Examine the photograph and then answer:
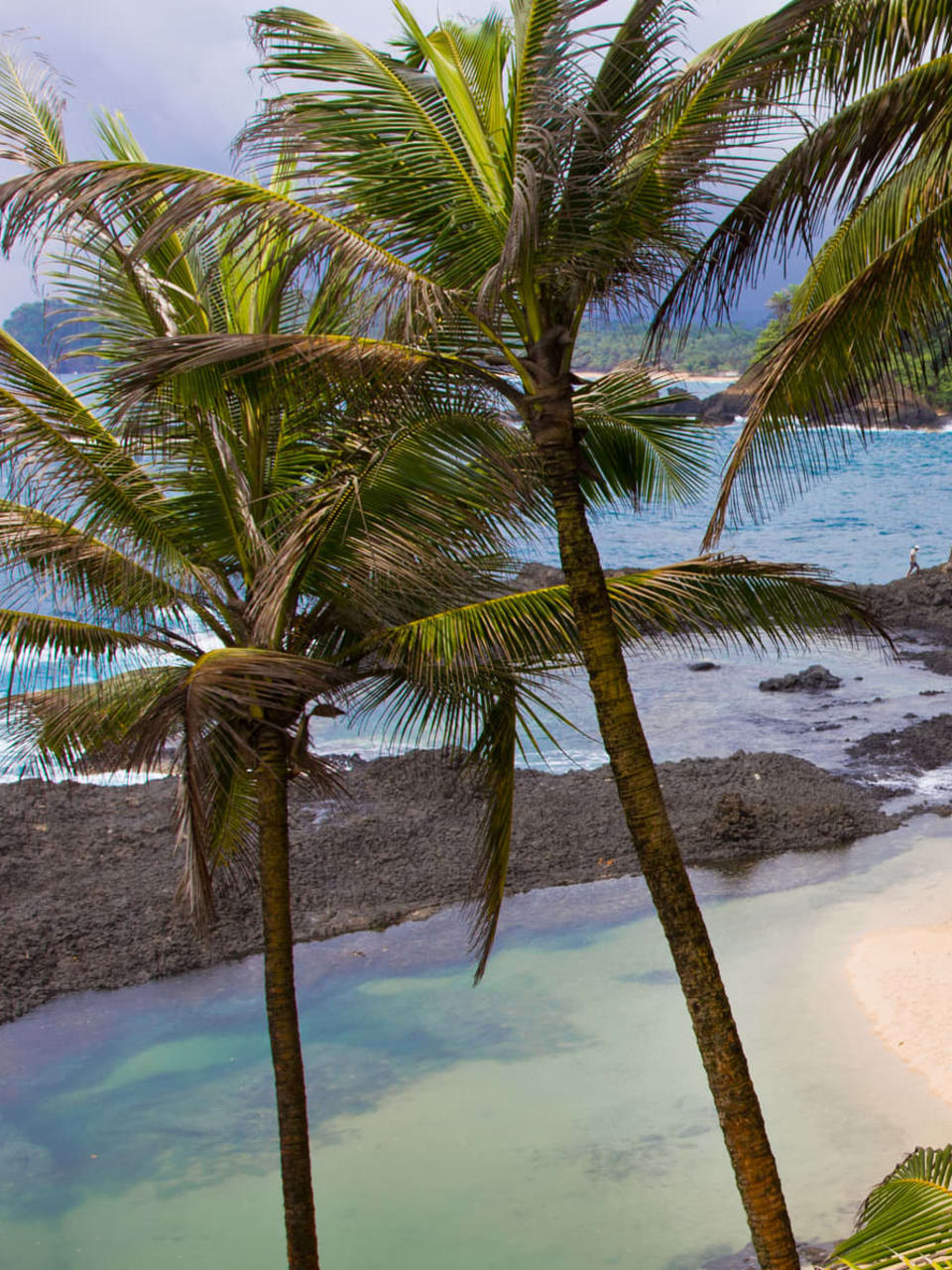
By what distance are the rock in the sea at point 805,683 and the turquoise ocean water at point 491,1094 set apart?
9181 mm

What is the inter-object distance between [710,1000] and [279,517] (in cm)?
392

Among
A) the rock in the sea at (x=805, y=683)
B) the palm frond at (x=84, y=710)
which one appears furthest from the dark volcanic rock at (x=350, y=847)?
the palm frond at (x=84, y=710)

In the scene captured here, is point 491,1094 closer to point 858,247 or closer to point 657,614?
point 657,614

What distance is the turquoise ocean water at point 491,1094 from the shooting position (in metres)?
9.34

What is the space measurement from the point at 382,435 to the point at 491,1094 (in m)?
7.26

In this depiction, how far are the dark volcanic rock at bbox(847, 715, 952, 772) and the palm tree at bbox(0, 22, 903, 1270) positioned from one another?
1383 cm

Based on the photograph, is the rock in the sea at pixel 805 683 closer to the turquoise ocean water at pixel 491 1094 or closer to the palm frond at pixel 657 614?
the turquoise ocean water at pixel 491 1094

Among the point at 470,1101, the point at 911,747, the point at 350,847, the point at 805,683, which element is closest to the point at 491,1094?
the point at 470,1101

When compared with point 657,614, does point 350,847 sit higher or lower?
lower

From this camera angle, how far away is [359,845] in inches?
648

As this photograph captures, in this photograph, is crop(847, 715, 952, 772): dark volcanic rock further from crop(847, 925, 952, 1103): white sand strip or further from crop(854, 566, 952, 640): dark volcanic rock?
crop(854, 566, 952, 640): dark volcanic rock

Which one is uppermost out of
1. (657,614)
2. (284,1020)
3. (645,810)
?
(657,614)

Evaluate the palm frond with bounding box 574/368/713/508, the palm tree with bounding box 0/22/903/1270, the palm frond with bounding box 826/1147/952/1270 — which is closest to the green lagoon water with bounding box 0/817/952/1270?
the palm tree with bounding box 0/22/903/1270

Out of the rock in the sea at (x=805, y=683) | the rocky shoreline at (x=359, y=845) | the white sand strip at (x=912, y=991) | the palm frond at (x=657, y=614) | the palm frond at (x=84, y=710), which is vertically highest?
the palm frond at (x=657, y=614)
